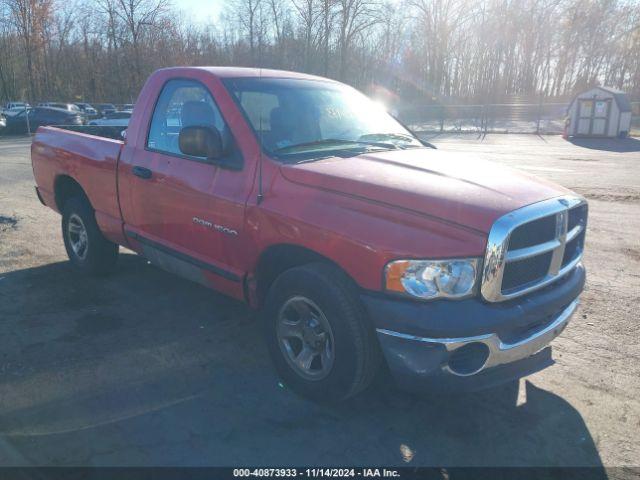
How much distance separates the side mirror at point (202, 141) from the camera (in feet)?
11.6

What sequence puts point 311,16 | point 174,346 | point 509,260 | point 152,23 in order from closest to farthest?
1. point 509,260
2. point 174,346
3. point 152,23
4. point 311,16

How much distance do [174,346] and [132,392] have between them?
68 centimetres

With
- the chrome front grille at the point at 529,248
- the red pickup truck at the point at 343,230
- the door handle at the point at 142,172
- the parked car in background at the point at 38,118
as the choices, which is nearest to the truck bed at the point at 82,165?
the red pickup truck at the point at 343,230

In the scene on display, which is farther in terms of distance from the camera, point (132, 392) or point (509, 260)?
point (132, 392)

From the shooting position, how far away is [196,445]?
9.56 feet

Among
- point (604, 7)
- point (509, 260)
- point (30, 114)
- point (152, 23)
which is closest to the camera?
point (509, 260)

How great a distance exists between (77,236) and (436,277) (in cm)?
434

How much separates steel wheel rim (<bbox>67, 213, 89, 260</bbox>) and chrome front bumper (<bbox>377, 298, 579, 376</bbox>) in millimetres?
3844

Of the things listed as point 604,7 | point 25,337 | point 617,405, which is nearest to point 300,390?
point 617,405

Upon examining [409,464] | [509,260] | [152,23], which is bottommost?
[409,464]

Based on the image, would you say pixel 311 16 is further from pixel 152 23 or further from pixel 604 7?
pixel 604 7

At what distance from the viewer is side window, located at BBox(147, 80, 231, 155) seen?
3.98 meters

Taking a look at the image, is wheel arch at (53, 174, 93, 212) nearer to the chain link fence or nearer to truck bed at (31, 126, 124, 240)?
truck bed at (31, 126, 124, 240)

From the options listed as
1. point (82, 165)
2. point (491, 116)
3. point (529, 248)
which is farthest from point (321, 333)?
point (491, 116)
